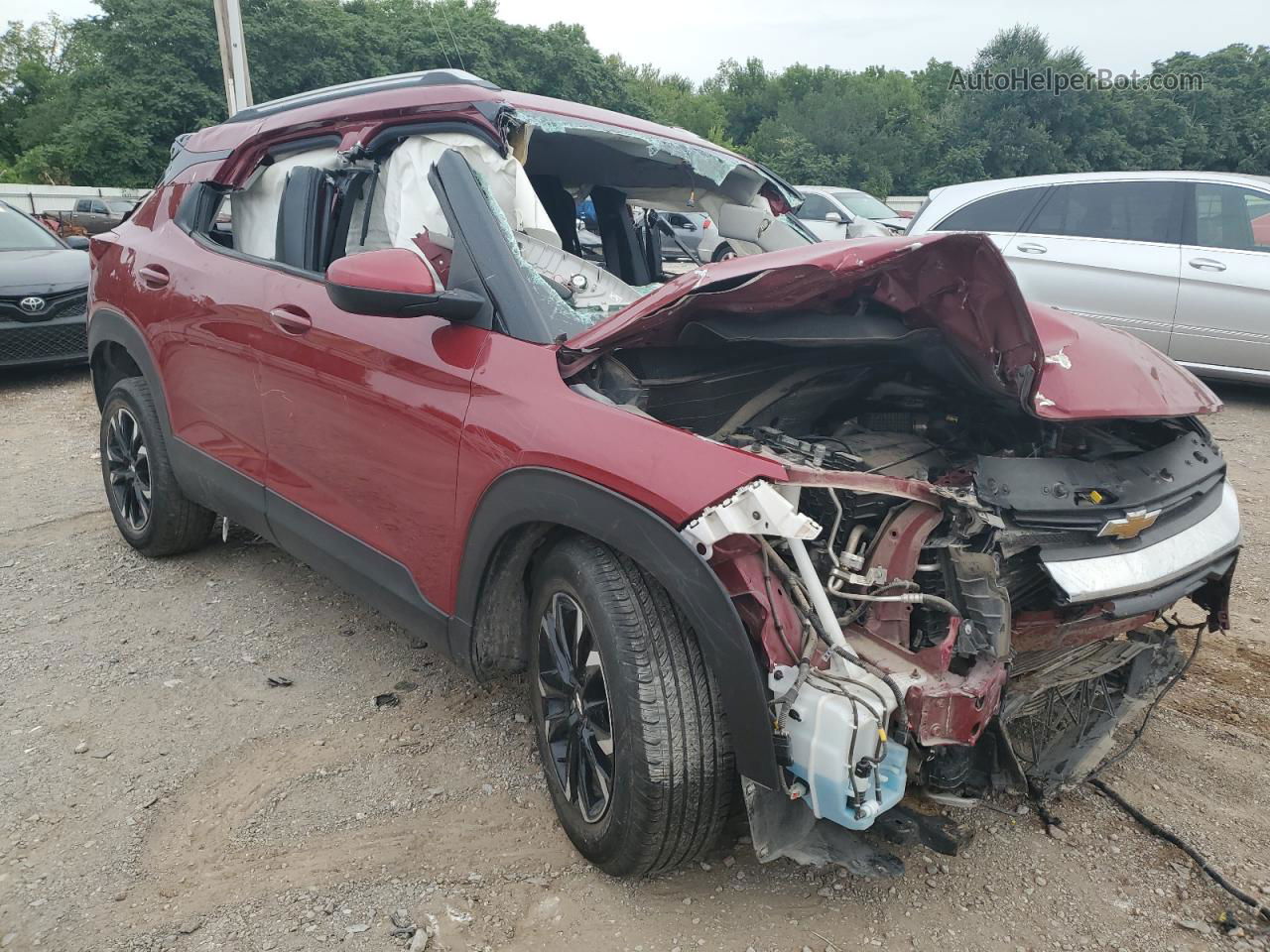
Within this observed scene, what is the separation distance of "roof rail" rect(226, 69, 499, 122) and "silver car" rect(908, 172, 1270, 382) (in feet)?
15.6

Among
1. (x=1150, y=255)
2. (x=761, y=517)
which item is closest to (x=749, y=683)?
(x=761, y=517)

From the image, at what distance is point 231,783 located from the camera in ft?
8.66

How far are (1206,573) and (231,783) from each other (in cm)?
266

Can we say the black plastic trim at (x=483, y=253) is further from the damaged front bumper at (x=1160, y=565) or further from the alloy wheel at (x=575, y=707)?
the damaged front bumper at (x=1160, y=565)

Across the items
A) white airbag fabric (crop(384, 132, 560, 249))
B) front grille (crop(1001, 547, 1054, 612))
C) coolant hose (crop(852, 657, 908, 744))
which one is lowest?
coolant hose (crop(852, 657, 908, 744))

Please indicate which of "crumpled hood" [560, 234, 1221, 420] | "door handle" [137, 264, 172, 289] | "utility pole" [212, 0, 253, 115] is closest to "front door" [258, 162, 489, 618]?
"crumpled hood" [560, 234, 1221, 420]

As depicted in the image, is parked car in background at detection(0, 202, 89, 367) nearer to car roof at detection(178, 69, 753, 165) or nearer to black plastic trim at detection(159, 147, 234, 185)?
black plastic trim at detection(159, 147, 234, 185)

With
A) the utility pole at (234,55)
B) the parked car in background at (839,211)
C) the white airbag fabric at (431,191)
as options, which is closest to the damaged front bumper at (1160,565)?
the white airbag fabric at (431,191)

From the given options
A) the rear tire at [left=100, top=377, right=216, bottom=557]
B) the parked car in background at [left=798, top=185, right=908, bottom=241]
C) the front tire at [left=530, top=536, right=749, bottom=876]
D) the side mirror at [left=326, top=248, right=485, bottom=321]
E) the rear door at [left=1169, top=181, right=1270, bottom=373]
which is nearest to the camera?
→ the front tire at [left=530, top=536, right=749, bottom=876]

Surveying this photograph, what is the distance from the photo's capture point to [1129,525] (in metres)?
2.16

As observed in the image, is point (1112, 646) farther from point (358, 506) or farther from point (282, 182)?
point (282, 182)

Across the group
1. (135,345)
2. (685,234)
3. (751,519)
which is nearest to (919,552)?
(751,519)

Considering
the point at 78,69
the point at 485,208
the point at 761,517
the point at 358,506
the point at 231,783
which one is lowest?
the point at 231,783

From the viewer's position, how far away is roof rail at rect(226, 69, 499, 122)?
2782 millimetres
